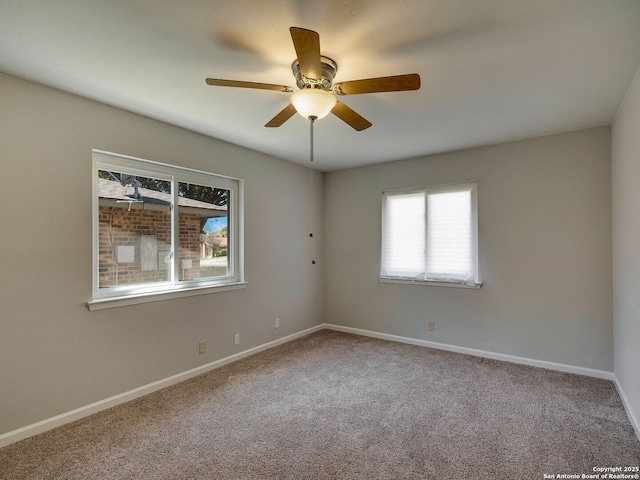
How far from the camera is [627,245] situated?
248cm

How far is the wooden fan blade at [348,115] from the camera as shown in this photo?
6.71ft

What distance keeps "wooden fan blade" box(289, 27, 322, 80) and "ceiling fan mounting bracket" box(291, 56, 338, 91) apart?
0.21 meters

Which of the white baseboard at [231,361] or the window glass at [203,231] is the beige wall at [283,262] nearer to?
the white baseboard at [231,361]

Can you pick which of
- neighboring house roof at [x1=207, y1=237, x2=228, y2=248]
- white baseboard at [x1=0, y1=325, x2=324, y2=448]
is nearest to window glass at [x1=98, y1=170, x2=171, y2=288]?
neighboring house roof at [x1=207, y1=237, x2=228, y2=248]

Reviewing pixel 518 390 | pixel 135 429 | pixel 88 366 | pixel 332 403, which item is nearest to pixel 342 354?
pixel 332 403

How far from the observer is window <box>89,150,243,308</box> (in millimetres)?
2725

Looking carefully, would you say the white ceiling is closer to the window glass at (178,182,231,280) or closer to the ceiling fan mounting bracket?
the ceiling fan mounting bracket

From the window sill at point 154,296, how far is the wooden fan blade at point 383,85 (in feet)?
7.59

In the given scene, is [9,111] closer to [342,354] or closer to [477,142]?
[342,354]

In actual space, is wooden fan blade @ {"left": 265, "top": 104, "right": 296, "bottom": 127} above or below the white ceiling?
below

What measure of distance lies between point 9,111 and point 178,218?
1.40 metres

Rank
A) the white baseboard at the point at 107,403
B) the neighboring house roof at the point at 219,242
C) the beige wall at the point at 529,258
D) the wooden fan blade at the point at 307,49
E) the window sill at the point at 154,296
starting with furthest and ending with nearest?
the neighboring house roof at the point at 219,242, the beige wall at the point at 529,258, the window sill at the point at 154,296, the white baseboard at the point at 107,403, the wooden fan blade at the point at 307,49

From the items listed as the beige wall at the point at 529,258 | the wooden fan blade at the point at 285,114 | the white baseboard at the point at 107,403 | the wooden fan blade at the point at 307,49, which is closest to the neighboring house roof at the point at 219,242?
the white baseboard at the point at 107,403

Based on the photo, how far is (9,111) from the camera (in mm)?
2166
